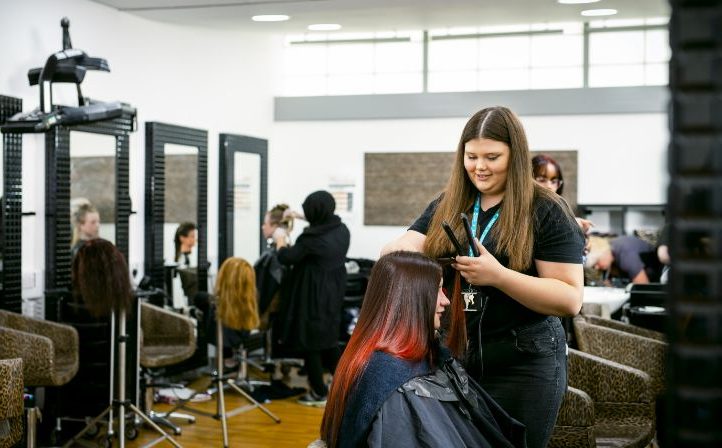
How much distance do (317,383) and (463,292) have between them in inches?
171

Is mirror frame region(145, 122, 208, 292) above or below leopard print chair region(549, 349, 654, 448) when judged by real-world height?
above

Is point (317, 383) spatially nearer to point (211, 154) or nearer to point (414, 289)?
point (211, 154)

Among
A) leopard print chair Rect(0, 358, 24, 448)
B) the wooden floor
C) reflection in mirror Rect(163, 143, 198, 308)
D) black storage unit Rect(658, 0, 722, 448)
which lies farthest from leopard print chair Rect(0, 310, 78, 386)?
black storage unit Rect(658, 0, 722, 448)

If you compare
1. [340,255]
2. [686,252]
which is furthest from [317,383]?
[686,252]

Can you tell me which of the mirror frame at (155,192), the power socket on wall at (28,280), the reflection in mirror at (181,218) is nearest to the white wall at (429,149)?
the reflection in mirror at (181,218)

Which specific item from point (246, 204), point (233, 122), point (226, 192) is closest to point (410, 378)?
point (226, 192)

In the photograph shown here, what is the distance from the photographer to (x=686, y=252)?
1.28 ft

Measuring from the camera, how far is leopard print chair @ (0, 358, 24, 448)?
3.78 meters

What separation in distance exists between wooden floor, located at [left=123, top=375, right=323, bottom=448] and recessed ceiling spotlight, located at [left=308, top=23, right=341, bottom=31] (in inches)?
108

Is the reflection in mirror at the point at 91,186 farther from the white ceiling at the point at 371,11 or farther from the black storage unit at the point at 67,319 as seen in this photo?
the white ceiling at the point at 371,11

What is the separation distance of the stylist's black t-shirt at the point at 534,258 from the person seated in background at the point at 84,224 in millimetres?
4025

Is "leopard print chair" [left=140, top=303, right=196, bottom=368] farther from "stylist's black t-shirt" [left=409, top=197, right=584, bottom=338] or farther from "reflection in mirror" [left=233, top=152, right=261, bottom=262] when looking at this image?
"stylist's black t-shirt" [left=409, top=197, right=584, bottom=338]

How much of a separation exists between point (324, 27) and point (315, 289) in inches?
79.4

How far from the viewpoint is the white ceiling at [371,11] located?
601 centimetres
